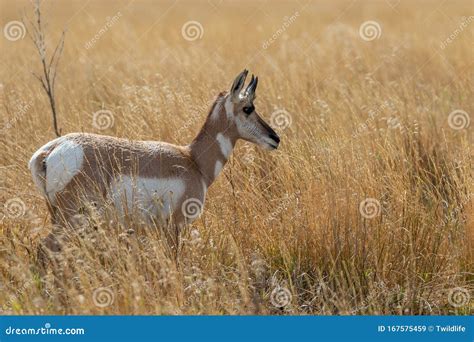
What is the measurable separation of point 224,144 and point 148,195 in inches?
41.3

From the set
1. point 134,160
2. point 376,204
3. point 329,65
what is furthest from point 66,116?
point 329,65

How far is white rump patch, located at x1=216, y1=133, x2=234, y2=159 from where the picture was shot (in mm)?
7602

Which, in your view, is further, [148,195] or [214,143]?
[214,143]

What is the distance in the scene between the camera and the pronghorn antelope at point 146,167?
6.64m

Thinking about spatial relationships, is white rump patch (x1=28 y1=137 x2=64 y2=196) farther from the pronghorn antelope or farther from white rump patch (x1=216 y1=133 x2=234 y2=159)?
white rump patch (x1=216 y1=133 x2=234 y2=159)

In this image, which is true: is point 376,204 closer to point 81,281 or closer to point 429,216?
point 429,216

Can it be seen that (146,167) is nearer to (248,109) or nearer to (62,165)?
(62,165)

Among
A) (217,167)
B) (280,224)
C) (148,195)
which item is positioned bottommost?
(280,224)

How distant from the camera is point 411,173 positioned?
837 cm

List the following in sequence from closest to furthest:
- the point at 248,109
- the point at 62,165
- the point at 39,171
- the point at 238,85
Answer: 1. the point at 62,165
2. the point at 39,171
3. the point at 238,85
4. the point at 248,109

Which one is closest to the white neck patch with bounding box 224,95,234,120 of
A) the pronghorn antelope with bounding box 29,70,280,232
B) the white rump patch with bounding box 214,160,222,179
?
the pronghorn antelope with bounding box 29,70,280,232

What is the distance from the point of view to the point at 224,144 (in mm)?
7621

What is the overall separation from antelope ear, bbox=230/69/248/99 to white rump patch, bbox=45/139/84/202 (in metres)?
1.55

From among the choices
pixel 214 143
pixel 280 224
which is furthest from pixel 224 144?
pixel 280 224
